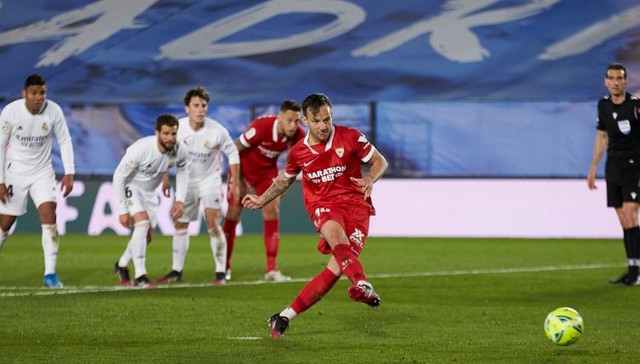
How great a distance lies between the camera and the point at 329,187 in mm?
8141

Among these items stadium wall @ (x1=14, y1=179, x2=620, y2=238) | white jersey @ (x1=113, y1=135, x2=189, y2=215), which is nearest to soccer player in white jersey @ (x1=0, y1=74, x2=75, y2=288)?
white jersey @ (x1=113, y1=135, x2=189, y2=215)

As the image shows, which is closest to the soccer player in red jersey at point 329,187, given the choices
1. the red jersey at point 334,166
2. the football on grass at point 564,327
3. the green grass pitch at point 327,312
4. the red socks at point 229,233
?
the red jersey at point 334,166

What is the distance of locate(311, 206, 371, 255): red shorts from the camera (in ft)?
26.1

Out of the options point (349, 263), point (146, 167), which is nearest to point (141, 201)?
point (146, 167)

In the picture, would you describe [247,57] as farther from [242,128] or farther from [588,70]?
[588,70]

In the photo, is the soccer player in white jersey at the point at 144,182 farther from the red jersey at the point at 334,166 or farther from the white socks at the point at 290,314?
the white socks at the point at 290,314

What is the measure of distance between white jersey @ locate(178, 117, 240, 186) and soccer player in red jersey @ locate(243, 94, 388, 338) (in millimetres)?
4243

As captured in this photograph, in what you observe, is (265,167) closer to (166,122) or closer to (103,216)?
(166,122)

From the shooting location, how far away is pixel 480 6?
24562 mm

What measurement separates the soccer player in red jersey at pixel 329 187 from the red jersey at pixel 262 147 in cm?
437

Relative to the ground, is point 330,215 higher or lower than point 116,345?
higher

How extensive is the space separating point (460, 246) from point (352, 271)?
1049cm

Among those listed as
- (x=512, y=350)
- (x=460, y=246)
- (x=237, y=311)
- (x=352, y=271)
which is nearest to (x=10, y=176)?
(x=237, y=311)

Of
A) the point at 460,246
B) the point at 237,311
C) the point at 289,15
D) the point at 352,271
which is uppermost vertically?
the point at 289,15
